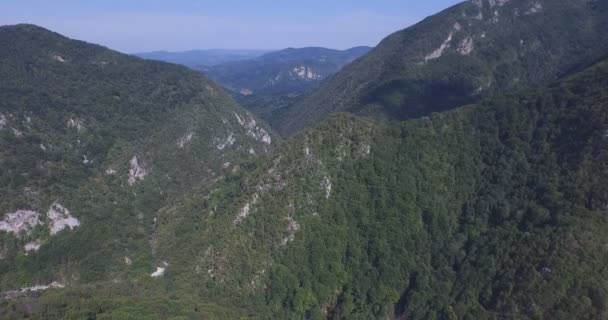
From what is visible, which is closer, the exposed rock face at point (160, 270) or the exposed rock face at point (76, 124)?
the exposed rock face at point (160, 270)

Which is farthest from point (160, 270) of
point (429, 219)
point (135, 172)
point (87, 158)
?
point (429, 219)

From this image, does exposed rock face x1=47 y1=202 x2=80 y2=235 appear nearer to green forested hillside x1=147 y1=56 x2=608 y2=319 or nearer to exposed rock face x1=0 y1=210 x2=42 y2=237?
exposed rock face x1=0 y1=210 x2=42 y2=237

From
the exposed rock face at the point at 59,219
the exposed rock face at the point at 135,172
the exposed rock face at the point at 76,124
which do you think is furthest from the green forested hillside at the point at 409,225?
the exposed rock face at the point at 76,124

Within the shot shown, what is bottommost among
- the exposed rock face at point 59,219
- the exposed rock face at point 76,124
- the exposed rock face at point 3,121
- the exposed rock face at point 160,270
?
the exposed rock face at point 160,270

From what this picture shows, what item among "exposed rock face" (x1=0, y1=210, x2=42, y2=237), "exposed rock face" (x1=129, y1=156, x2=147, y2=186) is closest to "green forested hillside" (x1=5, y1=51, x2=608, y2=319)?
"exposed rock face" (x1=129, y1=156, x2=147, y2=186)

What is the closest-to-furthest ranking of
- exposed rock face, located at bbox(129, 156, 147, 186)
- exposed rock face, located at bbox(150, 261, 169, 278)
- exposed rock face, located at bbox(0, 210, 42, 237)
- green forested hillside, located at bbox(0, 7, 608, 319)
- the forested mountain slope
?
Result: green forested hillside, located at bbox(0, 7, 608, 319) → exposed rock face, located at bbox(150, 261, 169, 278) → the forested mountain slope → exposed rock face, located at bbox(0, 210, 42, 237) → exposed rock face, located at bbox(129, 156, 147, 186)

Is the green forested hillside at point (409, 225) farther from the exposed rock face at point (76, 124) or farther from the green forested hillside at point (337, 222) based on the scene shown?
the exposed rock face at point (76, 124)

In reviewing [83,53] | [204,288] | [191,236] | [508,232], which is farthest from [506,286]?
[83,53]

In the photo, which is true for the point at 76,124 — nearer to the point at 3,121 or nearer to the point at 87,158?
the point at 87,158
